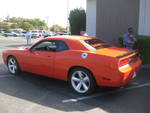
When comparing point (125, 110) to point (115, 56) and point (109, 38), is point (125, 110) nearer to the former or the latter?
point (115, 56)

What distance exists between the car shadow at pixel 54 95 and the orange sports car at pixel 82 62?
0.37m

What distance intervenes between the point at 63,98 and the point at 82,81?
2.14 feet

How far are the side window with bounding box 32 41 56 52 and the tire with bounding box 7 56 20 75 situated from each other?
1071 millimetres

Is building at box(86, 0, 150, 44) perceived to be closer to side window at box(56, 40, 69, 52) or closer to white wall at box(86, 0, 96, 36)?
white wall at box(86, 0, 96, 36)

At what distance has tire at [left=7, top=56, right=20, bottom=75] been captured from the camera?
7.30m

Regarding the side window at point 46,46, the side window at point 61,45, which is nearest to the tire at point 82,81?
the side window at point 61,45

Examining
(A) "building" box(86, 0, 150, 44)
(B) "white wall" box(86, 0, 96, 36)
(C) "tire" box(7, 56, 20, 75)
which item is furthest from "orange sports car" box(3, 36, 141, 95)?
(B) "white wall" box(86, 0, 96, 36)

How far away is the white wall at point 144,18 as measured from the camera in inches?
393

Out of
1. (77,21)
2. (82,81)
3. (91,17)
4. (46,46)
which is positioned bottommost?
(82,81)

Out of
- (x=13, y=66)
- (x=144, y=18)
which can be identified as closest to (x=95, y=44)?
(x=13, y=66)

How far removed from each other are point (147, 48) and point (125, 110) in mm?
4546

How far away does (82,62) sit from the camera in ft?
17.4

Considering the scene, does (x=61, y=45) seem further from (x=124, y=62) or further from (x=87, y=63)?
(x=124, y=62)

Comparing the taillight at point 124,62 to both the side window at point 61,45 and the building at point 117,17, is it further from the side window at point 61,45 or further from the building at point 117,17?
the building at point 117,17
